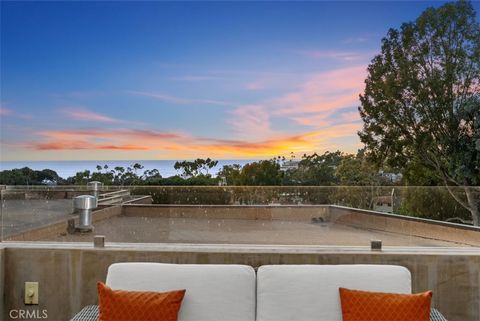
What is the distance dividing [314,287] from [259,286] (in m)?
0.31

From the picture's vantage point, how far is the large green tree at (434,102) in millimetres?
2846

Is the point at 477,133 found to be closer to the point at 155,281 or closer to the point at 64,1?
the point at 155,281

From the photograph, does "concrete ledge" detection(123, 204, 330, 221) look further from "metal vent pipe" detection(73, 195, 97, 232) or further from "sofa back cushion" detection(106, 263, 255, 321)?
"sofa back cushion" detection(106, 263, 255, 321)

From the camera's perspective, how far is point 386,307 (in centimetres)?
211

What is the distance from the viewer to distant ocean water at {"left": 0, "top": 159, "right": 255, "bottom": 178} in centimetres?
310

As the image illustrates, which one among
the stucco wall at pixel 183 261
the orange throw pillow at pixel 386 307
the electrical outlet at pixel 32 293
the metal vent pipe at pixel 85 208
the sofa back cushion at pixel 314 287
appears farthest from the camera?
the metal vent pipe at pixel 85 208

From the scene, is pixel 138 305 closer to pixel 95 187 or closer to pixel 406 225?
pixel 95 187

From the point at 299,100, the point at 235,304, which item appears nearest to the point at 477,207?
the point at 299,100

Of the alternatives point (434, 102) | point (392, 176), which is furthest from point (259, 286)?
point (434, 102)

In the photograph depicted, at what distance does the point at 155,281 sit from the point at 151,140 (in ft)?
3.76

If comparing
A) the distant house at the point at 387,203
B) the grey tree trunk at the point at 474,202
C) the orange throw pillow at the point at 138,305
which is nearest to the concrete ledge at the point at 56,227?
the orange throw pillow at the point at 138,305

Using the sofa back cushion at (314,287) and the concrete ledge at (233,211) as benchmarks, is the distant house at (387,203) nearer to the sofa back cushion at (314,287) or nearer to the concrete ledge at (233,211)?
the concrete ledge at (233,211)

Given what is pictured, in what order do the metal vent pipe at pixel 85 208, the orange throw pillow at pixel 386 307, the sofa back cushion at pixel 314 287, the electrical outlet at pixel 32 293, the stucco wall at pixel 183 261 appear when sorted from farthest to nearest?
1. the metal vent pipe at pixel 85 208
2. the electrical outlet at pixel 32 293
3. the stucco wall at pixel 183 261
4. the sofa back cushion at pixel 314 287
5. the orange throw pillow at pixel 386 307

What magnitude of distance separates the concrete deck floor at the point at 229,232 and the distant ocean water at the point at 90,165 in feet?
1.22
